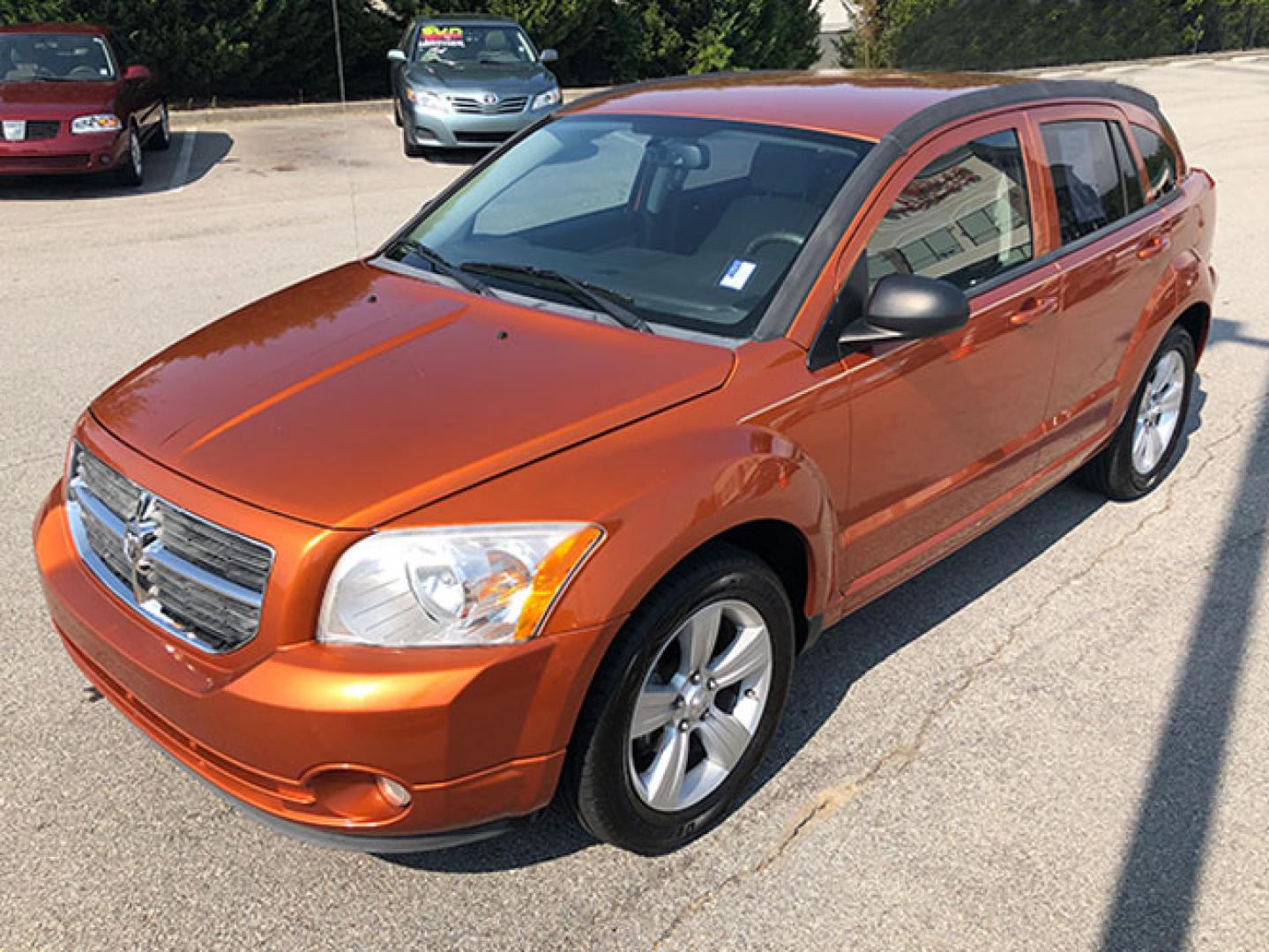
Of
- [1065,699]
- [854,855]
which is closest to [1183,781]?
[1065,699]

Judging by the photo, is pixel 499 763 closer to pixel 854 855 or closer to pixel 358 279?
pixel 854 855

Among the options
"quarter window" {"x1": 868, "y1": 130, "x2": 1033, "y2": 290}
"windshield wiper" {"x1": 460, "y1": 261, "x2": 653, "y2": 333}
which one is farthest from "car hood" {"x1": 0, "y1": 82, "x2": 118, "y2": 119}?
"quarter window" {"x1": 868, "y1": 130, "x2": 1033, "y2": 290}

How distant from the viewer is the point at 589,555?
2.52 meters

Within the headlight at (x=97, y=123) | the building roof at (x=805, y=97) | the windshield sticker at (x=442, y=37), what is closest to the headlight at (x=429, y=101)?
the windshield sticker at (x=442, y=37)

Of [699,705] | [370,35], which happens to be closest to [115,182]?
[370,35]

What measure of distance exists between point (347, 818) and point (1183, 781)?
2.25 metres

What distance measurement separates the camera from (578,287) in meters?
3.40

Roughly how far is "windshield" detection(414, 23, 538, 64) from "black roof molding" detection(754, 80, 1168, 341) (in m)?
11.2

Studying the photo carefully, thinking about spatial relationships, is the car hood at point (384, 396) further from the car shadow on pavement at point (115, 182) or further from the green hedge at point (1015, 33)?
the green hedge at point (1015, 33)

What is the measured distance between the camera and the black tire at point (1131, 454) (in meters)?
4.84

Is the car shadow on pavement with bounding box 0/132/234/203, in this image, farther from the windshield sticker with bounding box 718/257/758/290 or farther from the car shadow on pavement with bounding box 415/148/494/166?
the windshield sticker with bounding box 718/257/758/290

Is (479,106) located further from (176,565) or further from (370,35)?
(176,565)

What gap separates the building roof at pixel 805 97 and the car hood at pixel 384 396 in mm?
1010

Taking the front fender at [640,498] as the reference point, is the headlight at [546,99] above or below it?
below
